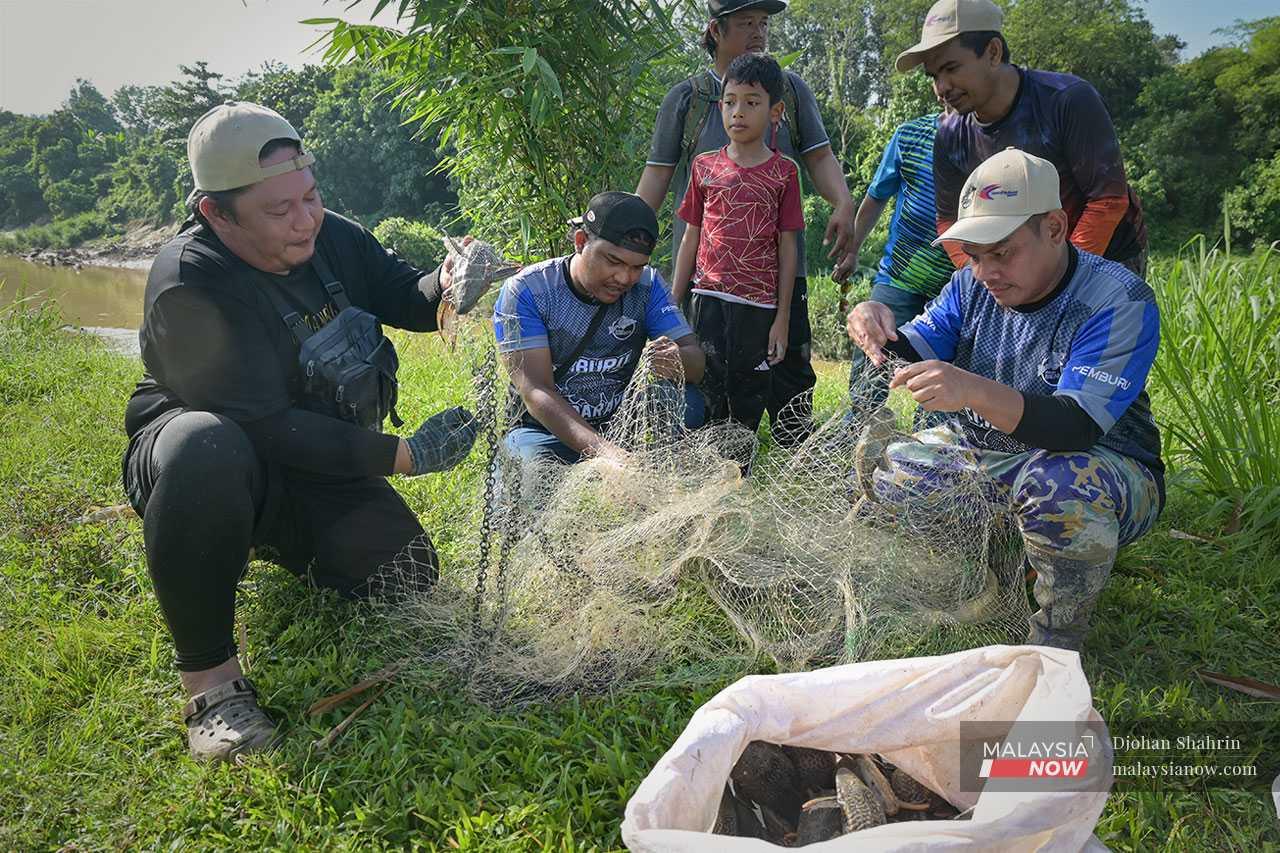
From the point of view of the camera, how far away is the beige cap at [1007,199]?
2486 mm

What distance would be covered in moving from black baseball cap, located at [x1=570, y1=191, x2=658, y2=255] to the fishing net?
1.47 feet

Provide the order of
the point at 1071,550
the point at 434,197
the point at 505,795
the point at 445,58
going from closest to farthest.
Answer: the point at 505,795
the point at 1071,550
the point at 445,58
the point at 434,197

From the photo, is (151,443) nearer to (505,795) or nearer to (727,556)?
(505,795)

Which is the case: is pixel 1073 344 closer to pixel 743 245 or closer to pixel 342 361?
pixel 743 245

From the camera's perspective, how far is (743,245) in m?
4.00

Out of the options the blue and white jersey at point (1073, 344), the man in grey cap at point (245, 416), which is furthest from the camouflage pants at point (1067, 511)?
the man in grey cap at point (245, 416)

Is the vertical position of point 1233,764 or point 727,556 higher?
point 727,556

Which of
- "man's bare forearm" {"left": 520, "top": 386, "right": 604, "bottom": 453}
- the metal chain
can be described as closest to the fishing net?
the metal chain

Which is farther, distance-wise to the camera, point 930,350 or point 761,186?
point 761,186

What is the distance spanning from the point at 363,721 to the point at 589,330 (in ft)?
5.37

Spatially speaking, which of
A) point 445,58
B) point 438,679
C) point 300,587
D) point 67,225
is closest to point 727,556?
point 438,679

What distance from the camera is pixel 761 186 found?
12.9 ft

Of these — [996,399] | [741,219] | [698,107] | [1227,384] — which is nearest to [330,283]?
[741,219]

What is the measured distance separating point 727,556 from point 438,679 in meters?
1.00
